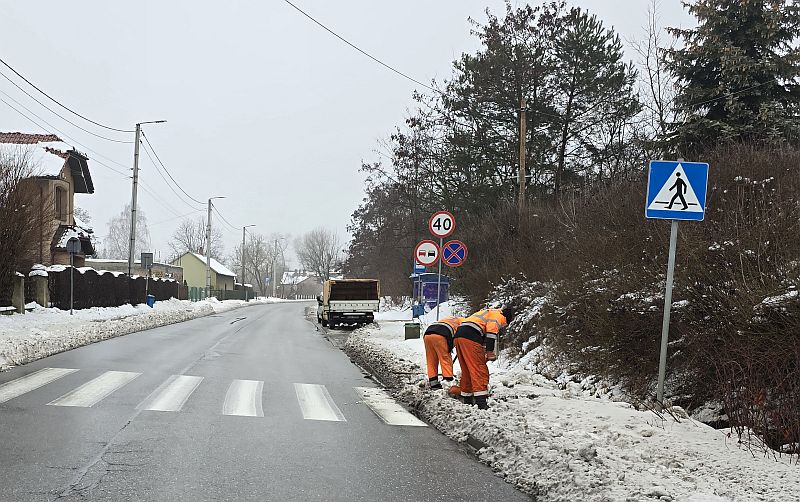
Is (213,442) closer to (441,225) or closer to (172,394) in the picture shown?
(172,394)

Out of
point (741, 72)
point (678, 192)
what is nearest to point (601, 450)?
point (678, 192)

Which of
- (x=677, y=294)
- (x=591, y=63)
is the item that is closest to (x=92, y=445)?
(x=677, y=294)

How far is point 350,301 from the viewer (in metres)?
31.4

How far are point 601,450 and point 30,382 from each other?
876 cm

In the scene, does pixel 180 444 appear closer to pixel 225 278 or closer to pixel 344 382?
pixel 344 382

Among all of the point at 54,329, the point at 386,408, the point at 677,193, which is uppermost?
the point at 677,193

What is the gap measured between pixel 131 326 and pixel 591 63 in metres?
21.1

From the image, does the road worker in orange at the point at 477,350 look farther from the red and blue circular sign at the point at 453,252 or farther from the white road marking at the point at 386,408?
the red and blue circular sign at the point at 453,252

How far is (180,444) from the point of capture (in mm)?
7188

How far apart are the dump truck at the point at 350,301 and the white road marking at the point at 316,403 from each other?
18998 millimetres

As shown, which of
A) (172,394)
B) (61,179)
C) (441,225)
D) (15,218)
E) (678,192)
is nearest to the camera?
(678,192)

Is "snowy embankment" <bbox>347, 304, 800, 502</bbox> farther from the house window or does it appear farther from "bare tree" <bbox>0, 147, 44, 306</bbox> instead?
the house window

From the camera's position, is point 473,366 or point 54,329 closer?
point 473,366

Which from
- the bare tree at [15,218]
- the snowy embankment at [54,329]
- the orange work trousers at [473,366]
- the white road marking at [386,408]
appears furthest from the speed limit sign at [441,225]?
the bare tree at [15,218]
